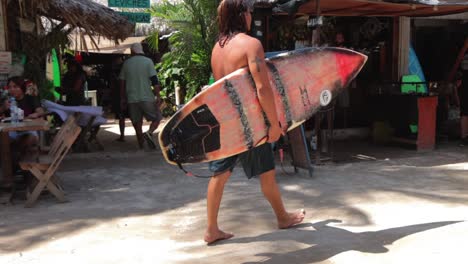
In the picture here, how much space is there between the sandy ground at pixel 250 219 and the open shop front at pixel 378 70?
1484 millimetres

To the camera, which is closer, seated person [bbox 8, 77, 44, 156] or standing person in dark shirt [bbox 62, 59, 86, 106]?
seated person [bbox 8, 77, 44, 156]

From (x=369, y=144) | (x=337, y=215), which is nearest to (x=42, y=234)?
(x=337, y=215)

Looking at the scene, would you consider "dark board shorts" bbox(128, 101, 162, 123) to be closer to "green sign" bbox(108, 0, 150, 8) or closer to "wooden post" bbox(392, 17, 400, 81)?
"green sign" bbox(108, 0, 150, 8)

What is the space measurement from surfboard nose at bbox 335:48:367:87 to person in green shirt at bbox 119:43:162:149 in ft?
15.4

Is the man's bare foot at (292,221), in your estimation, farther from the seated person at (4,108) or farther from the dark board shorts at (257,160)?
the seated person at (4,108)

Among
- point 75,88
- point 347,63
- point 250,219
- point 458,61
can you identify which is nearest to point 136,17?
point 75,88

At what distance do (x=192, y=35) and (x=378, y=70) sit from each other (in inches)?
176

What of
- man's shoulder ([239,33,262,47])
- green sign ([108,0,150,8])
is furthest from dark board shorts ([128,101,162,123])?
man's shoulder ([239,33,262,47])

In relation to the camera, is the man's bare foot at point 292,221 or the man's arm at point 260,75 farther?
the man's bare foot at point 292,221

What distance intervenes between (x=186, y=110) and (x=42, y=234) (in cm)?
176

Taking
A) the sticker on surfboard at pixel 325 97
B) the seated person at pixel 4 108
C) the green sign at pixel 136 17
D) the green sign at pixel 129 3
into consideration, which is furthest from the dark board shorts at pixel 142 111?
the sticker on surfboard at pixel 325 97

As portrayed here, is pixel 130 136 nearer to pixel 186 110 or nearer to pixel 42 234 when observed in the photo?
pixel 42 234

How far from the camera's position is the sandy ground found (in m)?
3.75

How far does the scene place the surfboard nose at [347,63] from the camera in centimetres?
473
